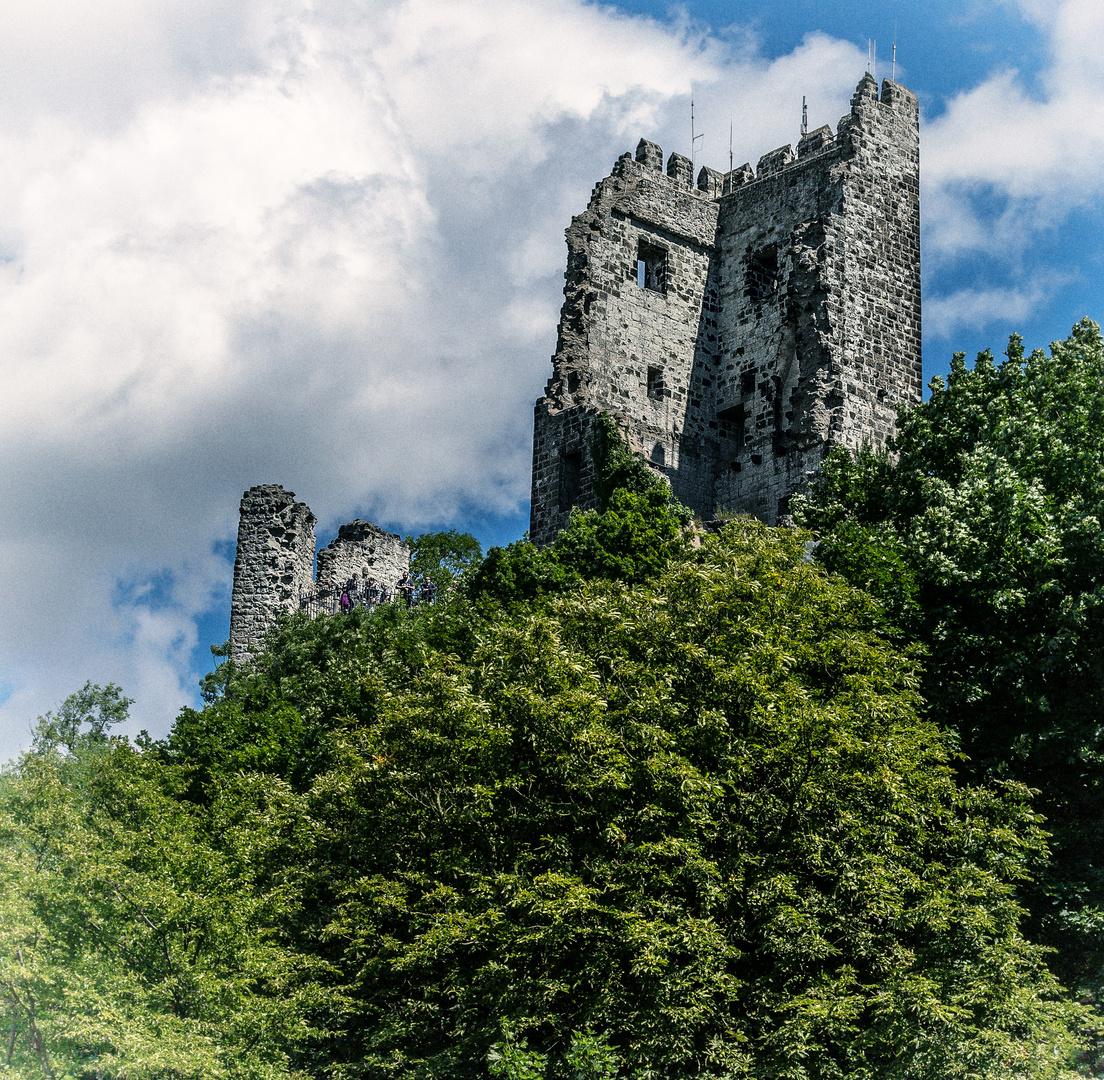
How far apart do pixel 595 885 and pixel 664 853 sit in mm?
1430

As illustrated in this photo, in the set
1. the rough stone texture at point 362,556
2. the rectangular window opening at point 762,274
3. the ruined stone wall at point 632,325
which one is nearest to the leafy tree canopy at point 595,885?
the ruined stone wall at point 632,325

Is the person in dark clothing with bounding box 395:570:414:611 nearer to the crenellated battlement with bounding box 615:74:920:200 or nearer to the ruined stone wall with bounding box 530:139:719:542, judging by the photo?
the ruined stone wall with bounding box 530:139:719:542

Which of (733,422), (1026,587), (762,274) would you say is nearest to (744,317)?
(762,274)

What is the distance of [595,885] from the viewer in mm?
19656

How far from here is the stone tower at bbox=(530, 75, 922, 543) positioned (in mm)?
35406

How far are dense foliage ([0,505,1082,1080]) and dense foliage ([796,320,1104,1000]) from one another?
1429mm

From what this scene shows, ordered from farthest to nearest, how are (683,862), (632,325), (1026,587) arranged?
(632,325) < (1026,587) < (683,862)

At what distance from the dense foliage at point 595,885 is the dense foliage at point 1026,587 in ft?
4.69

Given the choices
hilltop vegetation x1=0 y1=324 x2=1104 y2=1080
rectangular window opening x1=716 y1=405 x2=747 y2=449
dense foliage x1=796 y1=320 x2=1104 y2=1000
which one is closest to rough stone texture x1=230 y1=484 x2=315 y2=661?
rectangular window opening x1=716 y1=405 x2=747 y2=449

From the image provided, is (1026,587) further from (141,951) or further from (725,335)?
(725,335)

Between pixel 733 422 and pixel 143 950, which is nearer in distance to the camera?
pixel 143 950

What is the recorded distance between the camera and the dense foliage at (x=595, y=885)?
18328 mm

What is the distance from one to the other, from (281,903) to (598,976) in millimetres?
5683

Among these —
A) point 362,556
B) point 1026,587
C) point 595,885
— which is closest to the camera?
point 595,885
